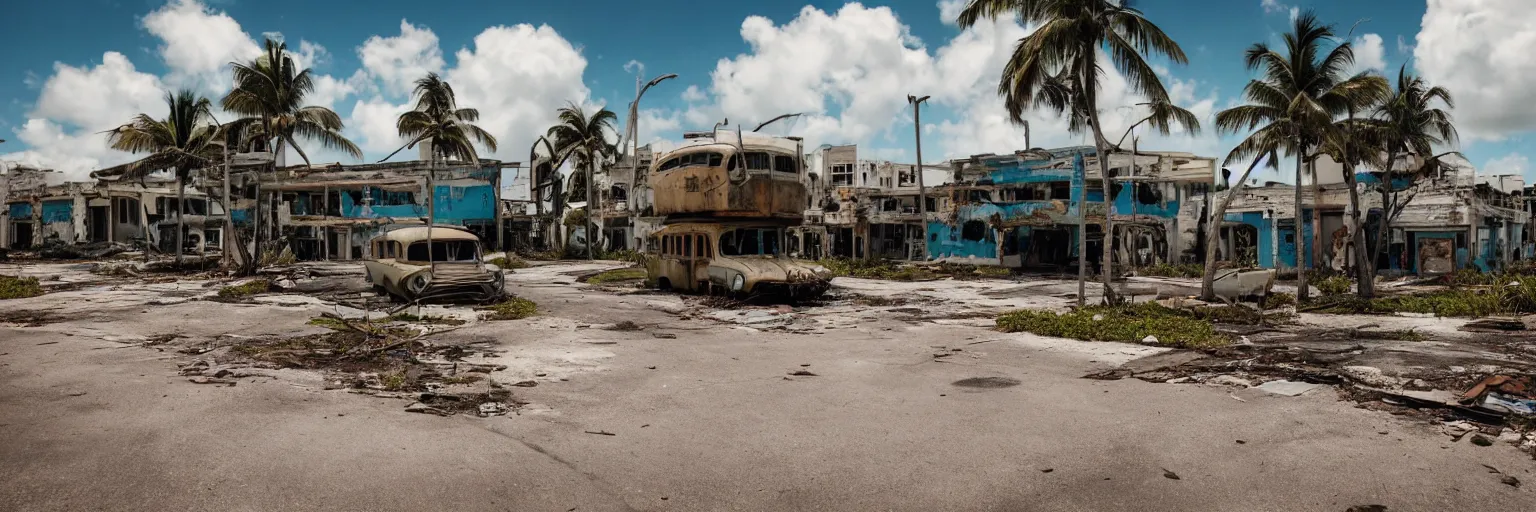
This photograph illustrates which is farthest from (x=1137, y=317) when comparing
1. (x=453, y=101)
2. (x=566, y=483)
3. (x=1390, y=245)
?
(x=453, y=101)

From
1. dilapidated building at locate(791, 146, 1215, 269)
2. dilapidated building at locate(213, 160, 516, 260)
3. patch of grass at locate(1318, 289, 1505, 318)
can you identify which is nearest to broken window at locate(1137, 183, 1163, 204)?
dilapidated building at locate(791, 146, 1215, 269)

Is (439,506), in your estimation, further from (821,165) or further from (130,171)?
(821,165)

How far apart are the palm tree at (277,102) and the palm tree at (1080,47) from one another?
2528cm

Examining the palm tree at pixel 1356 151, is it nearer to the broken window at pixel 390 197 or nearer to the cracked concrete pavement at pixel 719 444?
the cracked concrete pavement at pixel 719 444

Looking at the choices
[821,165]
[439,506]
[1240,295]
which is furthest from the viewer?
[821,165]

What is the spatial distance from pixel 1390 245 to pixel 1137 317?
2316 cm

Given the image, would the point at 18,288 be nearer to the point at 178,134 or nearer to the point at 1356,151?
the point at 178,134

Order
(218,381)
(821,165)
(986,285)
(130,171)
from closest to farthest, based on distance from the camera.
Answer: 1. (218,381)
2. (986,285)
3. (130,171)
4. (821,165)

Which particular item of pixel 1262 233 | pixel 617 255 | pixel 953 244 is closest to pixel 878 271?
pixel 953 244

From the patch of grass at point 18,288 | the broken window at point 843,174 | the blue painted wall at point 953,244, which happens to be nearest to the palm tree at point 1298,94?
the blue painted wall at point 953,244

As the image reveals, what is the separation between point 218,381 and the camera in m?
8.06

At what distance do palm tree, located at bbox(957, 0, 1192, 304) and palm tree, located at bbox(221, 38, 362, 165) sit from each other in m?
25.3

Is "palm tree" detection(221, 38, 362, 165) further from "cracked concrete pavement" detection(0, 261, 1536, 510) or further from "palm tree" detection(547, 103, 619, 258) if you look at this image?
"cracked concrete pavement" detection(0, 261, 1536, 510)

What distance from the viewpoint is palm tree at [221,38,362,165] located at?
31.4 meters
